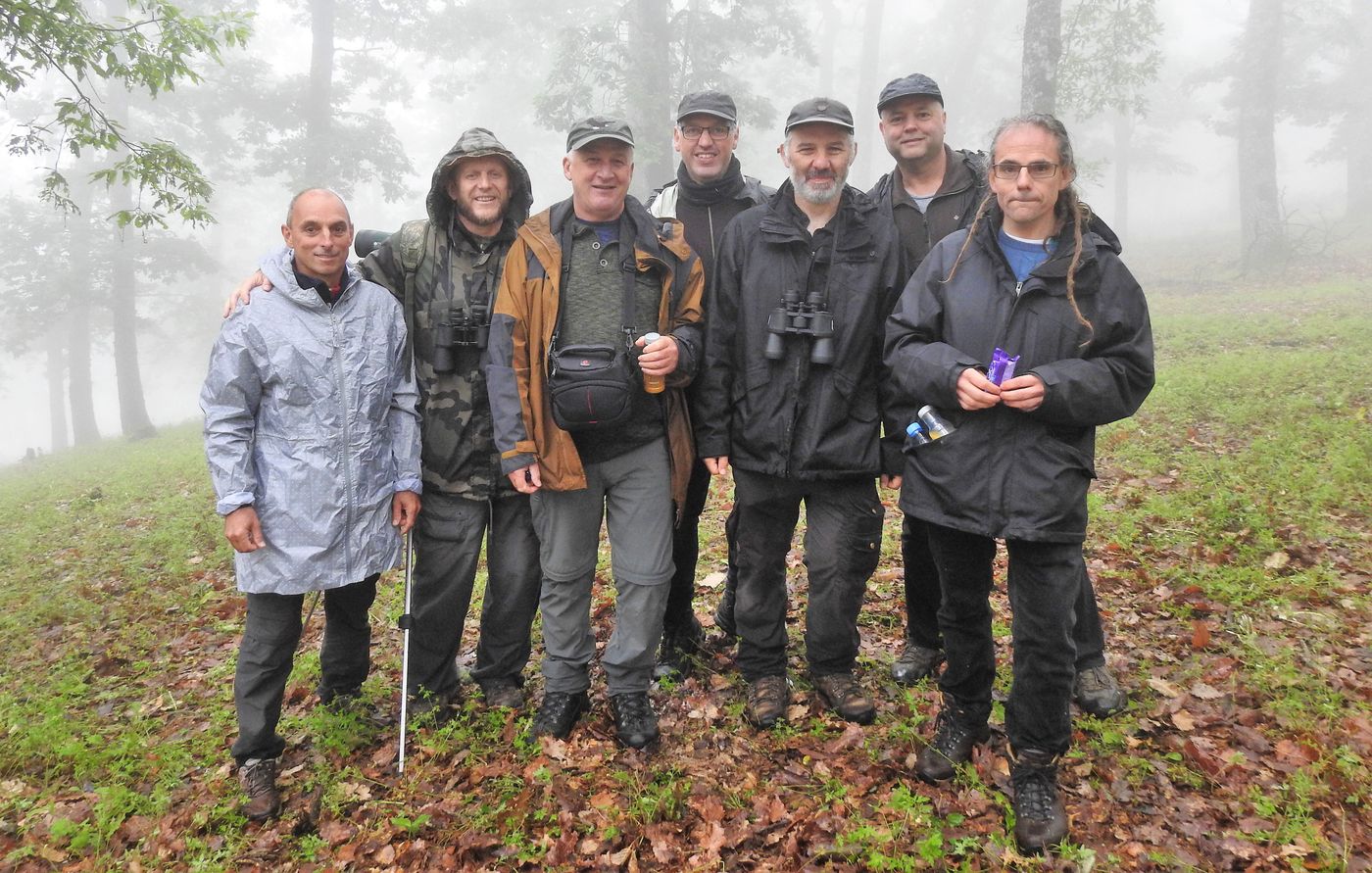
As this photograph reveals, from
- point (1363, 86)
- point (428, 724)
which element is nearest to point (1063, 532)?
point (428, 724)

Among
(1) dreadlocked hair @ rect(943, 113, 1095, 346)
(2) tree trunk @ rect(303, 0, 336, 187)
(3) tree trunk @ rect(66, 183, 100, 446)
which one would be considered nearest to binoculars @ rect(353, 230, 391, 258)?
(1) dreadlocked hair @ rect(943, 113, 1095, 346)

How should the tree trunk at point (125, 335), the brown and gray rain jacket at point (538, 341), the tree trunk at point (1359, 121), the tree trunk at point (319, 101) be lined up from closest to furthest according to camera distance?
the brown and gray rain jacket at point (538, 341)
the tree trunk at point (319, 101)
the tree trunk at point (125, 335)
the tree trunk at point (1359, 121)

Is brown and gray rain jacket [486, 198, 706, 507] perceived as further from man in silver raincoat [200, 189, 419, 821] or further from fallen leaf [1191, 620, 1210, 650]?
fallen leaf [1191, 620, 1210, 650]

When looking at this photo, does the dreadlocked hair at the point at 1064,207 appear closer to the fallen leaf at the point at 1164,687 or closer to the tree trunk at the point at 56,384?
the fallen leaf at the point at 1164,687

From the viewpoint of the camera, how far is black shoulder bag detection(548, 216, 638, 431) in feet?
11.8

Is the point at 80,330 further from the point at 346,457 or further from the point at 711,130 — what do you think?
the point at 711,130

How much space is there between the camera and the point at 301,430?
362cm

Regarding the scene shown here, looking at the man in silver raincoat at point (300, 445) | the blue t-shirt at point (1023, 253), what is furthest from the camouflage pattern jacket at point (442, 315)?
the blue t-shirt at point (1023, 253)

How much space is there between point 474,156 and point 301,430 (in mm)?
1602

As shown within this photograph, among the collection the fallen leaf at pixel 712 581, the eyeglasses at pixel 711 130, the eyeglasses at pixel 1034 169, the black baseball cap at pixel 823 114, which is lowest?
the fallen leaf at pixel 712 581

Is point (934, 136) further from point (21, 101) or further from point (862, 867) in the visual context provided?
point (21, 101)

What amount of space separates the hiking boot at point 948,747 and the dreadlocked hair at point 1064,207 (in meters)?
1.89

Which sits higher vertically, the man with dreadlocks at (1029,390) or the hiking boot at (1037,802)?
the man with dreadlocks at (1029,390)

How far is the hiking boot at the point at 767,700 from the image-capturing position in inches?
162
